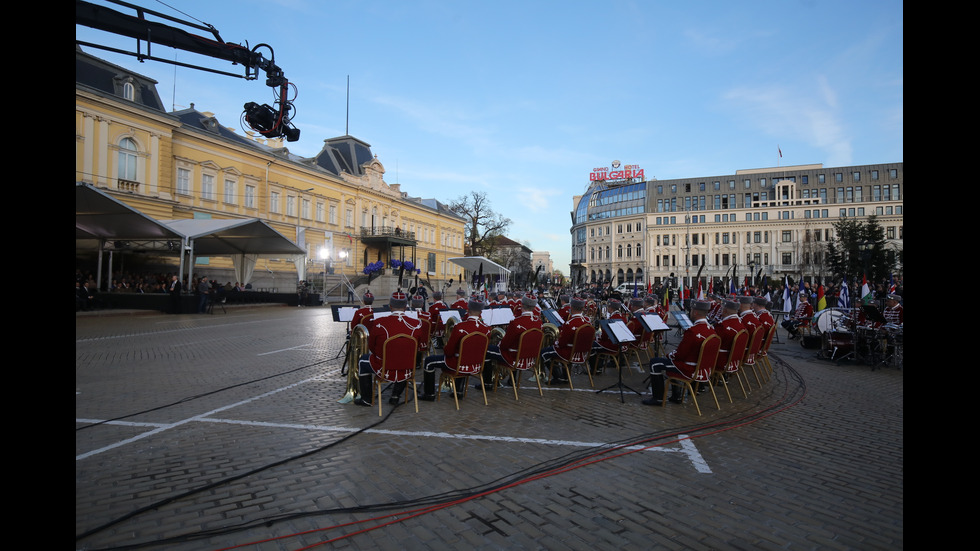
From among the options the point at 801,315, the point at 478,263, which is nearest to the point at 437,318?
the point at 801,315

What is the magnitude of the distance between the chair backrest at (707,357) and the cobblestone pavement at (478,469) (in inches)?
22.2

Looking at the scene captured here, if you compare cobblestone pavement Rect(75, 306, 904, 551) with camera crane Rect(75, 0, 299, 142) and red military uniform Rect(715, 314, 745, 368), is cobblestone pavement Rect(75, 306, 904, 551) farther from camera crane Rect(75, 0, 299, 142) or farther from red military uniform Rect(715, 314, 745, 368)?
camera crane Rect(75, 0, 299, 142)

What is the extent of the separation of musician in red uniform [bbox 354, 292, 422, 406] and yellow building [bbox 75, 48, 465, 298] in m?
17.3

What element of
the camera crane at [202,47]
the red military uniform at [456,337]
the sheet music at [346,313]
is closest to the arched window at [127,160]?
the camera crane at [202,47]

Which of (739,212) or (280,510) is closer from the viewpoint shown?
(280,510)

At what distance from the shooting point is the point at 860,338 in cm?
1094

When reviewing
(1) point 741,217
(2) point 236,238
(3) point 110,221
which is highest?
(1) point 741,217

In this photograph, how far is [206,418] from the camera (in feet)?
18.7

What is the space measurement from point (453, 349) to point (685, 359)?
317 cm

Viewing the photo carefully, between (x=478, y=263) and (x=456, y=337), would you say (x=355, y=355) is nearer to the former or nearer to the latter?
(x=456, y=337)

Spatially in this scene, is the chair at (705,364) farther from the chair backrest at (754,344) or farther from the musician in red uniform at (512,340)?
the musician in red uniform at (512,340)
